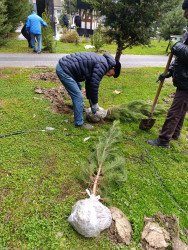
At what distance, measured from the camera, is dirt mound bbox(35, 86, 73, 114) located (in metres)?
4.49

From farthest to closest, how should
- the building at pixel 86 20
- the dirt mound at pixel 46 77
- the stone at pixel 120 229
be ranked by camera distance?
the building at pixel 86 20 < the dirt mound at pixel 46 77 < the stone at pixel 120 229

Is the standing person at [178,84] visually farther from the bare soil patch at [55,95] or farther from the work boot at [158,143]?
the bare soil patch at [55,95]

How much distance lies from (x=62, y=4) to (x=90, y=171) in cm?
5371

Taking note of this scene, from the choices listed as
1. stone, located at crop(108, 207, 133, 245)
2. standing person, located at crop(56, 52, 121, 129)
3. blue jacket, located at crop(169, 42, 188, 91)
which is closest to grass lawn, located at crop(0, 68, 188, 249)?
stone, located at crop(108, 207, 133, 245)

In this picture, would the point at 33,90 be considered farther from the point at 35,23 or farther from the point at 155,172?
the point at 35,23

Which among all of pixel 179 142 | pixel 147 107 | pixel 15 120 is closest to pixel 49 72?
pixel 15 120

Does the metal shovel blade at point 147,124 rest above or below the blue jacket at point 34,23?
below

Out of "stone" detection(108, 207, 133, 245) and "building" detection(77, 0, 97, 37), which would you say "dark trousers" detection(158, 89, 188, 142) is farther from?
"building" detection(77, 0, 97, 37)

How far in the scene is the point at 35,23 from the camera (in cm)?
931

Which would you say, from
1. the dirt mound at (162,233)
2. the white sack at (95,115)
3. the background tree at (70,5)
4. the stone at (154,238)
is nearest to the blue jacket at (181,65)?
the white sack at (95,115)

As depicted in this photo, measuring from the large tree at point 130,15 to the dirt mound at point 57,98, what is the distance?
3.42 metres

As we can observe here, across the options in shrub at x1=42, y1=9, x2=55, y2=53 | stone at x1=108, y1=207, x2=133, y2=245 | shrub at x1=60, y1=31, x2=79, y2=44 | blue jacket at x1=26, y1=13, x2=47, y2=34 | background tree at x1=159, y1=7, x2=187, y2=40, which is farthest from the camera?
shrub at x1=60, y1=31, x2=79, y2=44

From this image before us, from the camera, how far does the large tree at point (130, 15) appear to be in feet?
20.8

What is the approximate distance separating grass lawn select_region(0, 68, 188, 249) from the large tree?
155 inches
